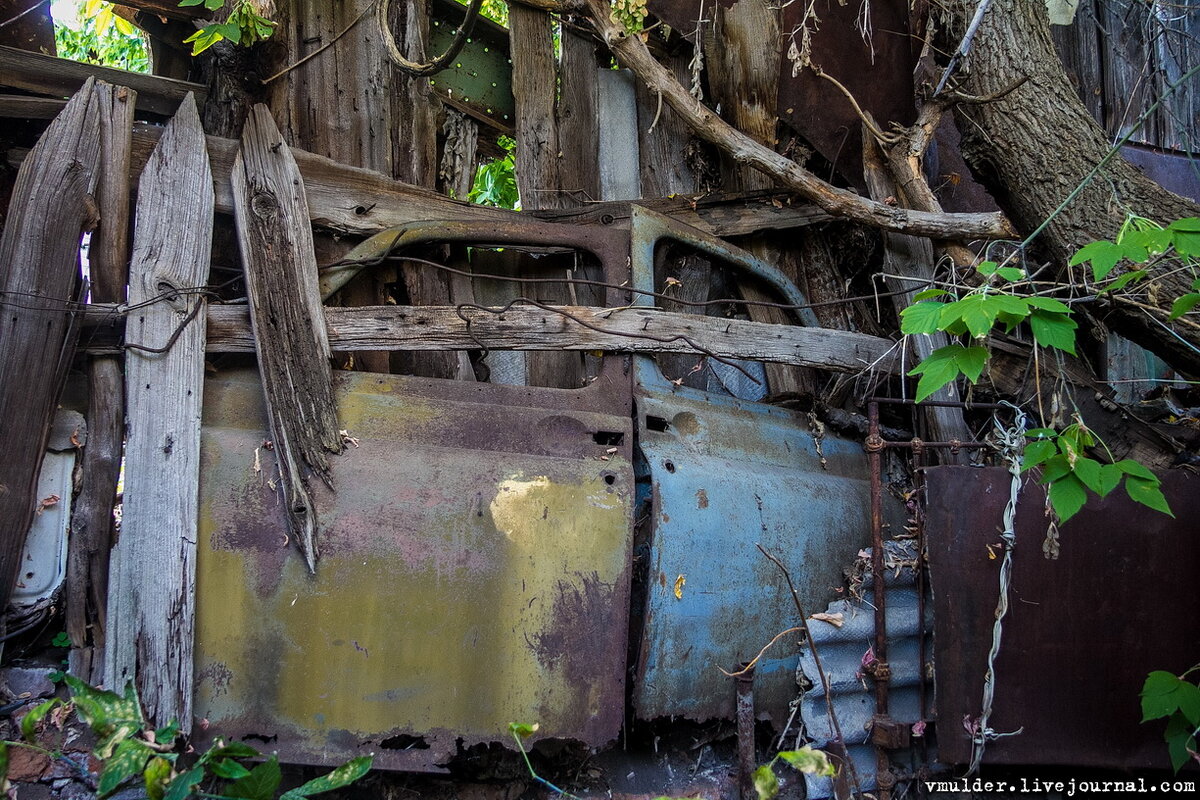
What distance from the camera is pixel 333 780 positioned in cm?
178

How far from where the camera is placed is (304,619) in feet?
7.11

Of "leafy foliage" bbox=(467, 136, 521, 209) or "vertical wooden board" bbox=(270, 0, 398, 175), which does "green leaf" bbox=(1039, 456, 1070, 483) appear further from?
"leafy foliage" bbox=(467, 136, 521, 209)

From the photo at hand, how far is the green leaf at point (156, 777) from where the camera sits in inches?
65.1

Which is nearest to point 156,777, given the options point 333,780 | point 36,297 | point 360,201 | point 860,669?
point 333,780

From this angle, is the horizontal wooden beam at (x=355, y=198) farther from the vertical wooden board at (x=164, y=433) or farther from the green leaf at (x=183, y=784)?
the green leaf at (x=183, y=784)

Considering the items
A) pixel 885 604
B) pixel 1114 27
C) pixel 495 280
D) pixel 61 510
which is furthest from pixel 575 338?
pixel 1114 27

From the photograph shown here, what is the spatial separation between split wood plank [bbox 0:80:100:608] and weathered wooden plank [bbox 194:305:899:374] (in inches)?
15.7

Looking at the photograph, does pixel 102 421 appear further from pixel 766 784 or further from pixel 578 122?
pixel 578 122

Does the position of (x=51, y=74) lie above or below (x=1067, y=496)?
above

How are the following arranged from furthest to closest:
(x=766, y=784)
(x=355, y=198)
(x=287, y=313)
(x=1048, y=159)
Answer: (x=1048, y=159)
(x=355, y=198)
(x=287, y=313)
(x=766, y=784)

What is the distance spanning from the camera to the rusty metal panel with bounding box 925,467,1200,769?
247cm

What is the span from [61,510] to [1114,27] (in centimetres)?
496

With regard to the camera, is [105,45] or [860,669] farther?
[105,45]

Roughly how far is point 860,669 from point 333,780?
1624 millimetres
